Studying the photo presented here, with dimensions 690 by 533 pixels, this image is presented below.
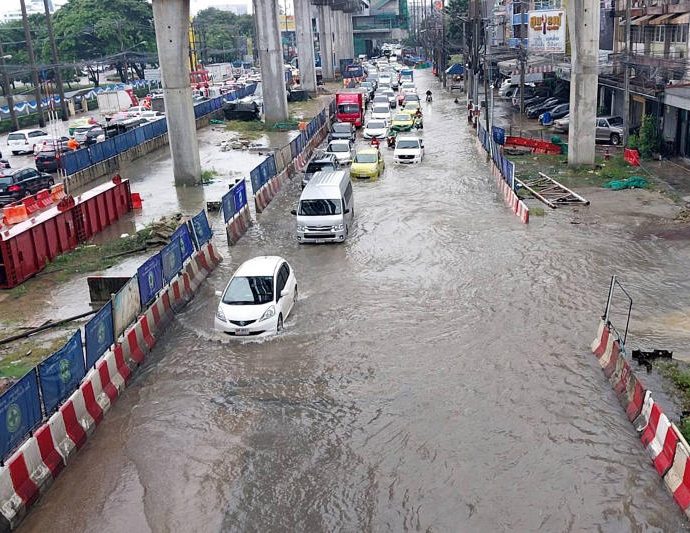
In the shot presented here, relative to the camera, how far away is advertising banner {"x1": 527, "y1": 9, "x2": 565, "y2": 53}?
41062 mm

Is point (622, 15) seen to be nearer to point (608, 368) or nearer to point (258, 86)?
point (608, 368)

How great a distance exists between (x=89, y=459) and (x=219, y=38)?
15471 centimetres

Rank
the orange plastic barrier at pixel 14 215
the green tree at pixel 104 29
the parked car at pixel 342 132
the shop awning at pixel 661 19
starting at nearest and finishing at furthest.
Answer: the orange plastic barrier at pixel 14 215
the shop awning at pixel 661 19
the parked car at pixel 342 132
the green tree at pixel 104 29

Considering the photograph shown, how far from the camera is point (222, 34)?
157500 millimetres

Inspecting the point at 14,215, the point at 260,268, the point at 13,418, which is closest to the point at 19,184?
the point at 14,215

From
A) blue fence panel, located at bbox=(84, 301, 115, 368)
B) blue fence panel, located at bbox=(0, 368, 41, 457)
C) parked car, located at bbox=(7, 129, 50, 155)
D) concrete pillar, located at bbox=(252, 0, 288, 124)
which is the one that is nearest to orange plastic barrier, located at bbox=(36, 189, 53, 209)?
blue fence panel, located at bbox=(84, 301, 115, 368)

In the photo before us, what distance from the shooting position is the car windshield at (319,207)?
2378cm

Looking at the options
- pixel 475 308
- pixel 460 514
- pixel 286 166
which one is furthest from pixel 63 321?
pixel 286 166

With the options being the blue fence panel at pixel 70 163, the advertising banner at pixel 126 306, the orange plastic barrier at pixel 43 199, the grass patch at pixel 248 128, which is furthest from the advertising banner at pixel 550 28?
the advertising banner at pixel 126 306

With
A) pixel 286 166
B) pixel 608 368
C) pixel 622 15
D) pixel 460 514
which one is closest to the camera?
pixel 460 514

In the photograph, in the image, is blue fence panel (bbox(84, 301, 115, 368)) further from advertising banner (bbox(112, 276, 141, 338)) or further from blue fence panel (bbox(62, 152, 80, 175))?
blue fence panel (bbox(62, 152, 80, 175))

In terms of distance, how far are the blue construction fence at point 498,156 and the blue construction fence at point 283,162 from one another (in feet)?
31.8

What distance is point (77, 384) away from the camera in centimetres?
1270

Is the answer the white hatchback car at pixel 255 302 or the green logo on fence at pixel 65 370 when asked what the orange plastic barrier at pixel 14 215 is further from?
the green logo on fence at pixel 65 370
